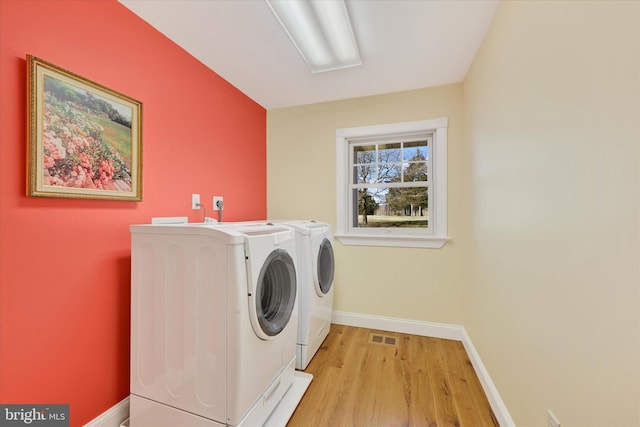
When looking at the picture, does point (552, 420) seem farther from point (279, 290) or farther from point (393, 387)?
point (279, 290)

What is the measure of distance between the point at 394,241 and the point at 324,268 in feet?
2.69

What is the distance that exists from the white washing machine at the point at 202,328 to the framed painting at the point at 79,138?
0.33 m

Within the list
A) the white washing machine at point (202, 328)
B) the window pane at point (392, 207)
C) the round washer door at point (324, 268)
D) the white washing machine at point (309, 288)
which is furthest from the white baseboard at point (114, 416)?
the window pane at point (392, 207)

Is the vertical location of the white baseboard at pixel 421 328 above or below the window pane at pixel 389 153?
below

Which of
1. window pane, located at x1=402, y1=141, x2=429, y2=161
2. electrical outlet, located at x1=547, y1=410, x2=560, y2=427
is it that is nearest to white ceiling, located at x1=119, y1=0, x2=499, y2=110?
window pane, located at x1=402, y1=141, x2=429, y2=161

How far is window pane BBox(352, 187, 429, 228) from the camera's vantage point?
265 centimetres

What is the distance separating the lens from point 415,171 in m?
2.65

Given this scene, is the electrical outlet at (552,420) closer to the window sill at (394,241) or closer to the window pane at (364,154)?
the window sill at (394,241)

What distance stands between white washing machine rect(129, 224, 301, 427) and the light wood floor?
40 centimetres

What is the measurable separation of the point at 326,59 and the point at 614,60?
1.70 m

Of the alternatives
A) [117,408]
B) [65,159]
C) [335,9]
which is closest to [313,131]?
[335,9]

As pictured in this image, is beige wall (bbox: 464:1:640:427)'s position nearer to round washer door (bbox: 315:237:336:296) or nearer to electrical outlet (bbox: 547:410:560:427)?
electrical outlet (bbox: 547:410:560:427)

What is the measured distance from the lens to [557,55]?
3.08 feet

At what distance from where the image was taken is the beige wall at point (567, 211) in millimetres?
662
